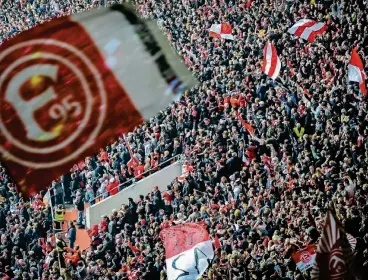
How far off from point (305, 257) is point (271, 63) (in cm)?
805

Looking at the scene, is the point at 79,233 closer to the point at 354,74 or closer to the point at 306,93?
the point at 306,93

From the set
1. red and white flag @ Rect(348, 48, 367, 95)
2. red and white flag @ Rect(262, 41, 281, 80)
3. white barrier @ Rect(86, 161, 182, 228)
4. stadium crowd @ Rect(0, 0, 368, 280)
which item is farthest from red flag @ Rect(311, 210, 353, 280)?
white barrier @ Rect(86, 161, 182, 228)

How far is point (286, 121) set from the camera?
1886 cm

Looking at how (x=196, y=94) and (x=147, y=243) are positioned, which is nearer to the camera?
(x=147, y=243)

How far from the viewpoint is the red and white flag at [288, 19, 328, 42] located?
2134cm

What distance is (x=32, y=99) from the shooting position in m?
9.38

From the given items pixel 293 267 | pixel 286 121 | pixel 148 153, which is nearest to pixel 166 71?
pixel 293 267

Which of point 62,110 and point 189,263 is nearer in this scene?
point 62,110

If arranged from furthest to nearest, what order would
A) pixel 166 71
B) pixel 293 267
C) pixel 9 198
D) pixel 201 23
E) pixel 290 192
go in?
1. pixel 201 23
2. pixel 9 198
3. pixel 290 192
4. pixel 293 267
5. pixel 166 71

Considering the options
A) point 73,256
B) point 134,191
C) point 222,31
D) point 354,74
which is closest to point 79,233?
point 134,191

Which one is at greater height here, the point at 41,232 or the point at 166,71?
the point at 166,71

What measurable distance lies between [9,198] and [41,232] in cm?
316

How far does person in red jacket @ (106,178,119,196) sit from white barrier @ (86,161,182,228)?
0.11 m

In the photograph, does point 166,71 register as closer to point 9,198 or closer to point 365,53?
point 365,53
